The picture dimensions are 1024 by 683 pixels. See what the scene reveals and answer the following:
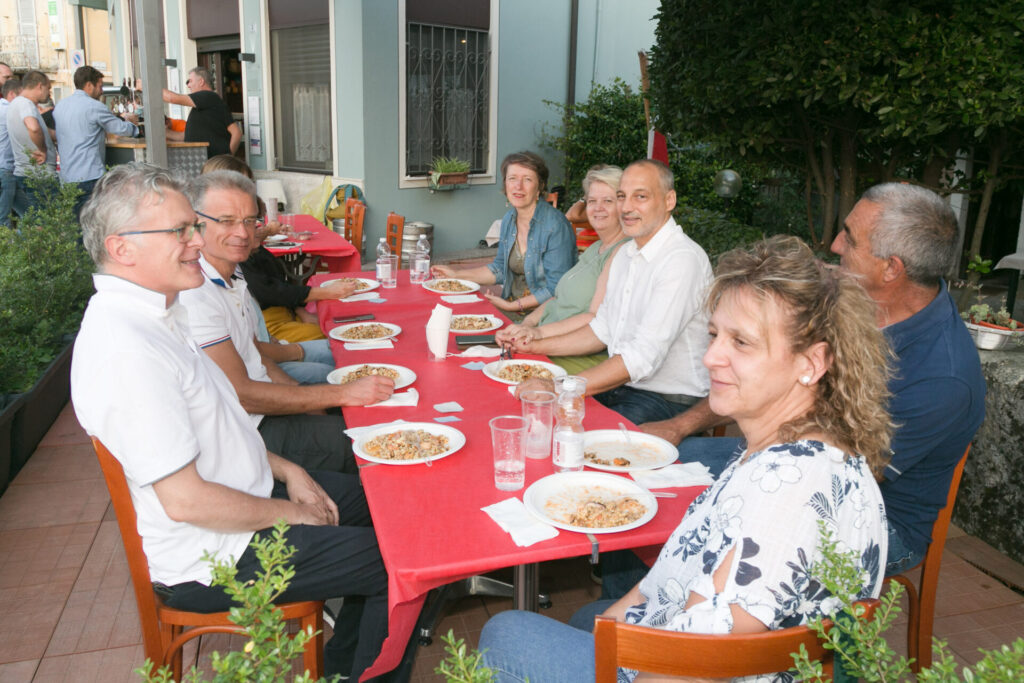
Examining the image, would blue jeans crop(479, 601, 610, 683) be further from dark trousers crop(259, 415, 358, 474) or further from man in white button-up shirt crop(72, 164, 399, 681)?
dark trousers crop(259, 415, 358, 474)

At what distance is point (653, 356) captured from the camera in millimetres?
3023

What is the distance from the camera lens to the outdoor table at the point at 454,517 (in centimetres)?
169

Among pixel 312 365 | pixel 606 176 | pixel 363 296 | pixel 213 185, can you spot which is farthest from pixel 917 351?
pixel 363 296

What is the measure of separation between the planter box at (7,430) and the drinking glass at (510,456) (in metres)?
2.82

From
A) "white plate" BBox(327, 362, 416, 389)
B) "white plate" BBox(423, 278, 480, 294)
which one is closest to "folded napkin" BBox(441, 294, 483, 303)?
"white plate" BBox(423, 278, 480, 294)

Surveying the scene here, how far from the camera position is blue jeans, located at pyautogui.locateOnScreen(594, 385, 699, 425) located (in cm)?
316

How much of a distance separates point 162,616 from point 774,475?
163cm

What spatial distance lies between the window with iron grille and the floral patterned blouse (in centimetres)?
846

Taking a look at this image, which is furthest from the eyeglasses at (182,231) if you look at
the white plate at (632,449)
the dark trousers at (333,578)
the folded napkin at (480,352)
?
the folded napkin at (480,352)

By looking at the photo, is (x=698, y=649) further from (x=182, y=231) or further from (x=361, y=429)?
(x=182, y=231)

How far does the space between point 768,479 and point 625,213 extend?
2128mm

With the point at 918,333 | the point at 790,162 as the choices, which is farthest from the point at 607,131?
the point at 918,333

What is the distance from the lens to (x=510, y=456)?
2.04 metres

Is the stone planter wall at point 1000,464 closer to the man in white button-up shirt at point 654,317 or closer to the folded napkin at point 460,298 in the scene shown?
the man in white button-up shirt at point 654,317
